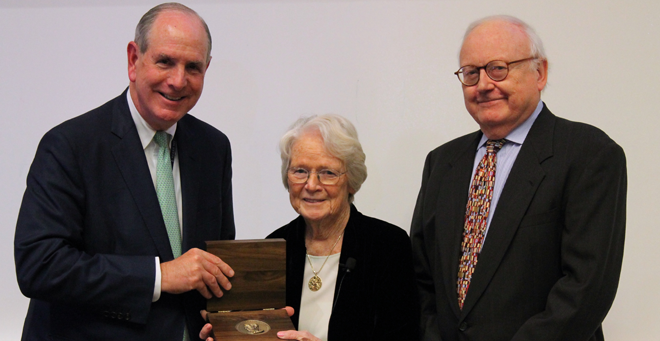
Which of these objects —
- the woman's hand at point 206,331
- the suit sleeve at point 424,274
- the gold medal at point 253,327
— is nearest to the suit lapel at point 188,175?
the woman's hand at point 206,331

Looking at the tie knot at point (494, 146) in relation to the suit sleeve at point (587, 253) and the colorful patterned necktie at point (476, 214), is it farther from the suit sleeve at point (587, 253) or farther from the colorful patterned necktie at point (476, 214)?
the suit sleeve at point (587, 253)

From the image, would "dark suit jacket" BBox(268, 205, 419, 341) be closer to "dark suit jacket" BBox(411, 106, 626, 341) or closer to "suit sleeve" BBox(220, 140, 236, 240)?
"dark suit jacket" BBox(411, 106, 626, 341)

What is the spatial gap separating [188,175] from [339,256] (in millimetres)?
670

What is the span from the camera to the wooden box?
6.95ft

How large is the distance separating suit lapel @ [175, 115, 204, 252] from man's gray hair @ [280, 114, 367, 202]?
34 cm

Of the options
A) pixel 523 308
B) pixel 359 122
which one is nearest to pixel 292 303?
pixel 523 308

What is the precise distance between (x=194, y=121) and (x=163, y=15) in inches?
19.2

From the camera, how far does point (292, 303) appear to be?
2.43 meters

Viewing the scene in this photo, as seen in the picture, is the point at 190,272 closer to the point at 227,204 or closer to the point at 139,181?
Result: the point at 139,181

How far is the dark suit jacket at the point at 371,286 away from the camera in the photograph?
7.67ft

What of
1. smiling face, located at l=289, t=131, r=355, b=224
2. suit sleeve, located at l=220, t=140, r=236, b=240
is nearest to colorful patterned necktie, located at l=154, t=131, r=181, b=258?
suit sleeve, located at l=220, t=140, r=236, b=240

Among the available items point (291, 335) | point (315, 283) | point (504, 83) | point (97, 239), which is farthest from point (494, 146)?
point (97, 239)

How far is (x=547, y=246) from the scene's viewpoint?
212cm

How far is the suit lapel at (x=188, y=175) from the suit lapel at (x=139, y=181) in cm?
13
